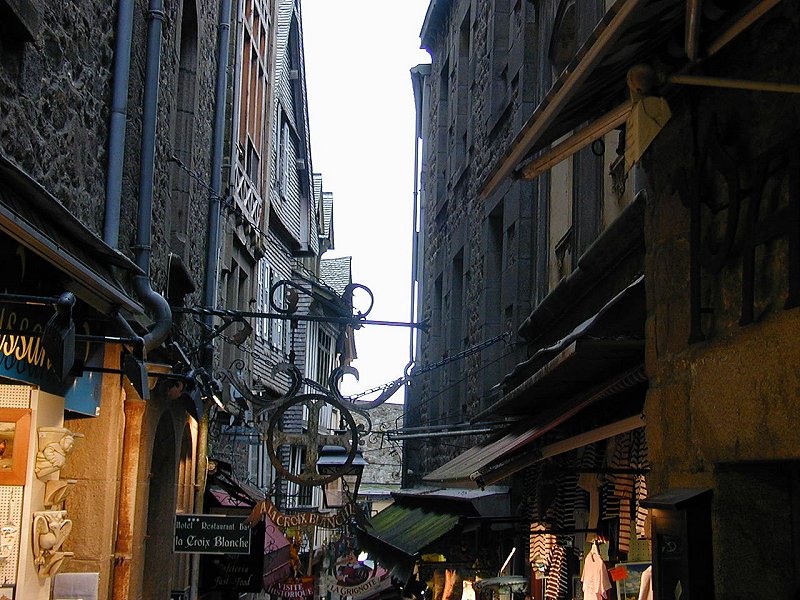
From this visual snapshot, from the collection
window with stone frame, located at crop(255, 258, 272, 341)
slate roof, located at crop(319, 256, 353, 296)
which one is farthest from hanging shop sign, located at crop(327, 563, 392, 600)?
slate roof, located at crop(319, 256, 353, 296)

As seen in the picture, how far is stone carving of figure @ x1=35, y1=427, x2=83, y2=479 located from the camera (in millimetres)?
7781

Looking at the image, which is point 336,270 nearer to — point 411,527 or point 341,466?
point 411,527

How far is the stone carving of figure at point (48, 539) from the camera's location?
789 cm

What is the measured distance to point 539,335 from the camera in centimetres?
1408

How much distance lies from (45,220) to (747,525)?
4.19m

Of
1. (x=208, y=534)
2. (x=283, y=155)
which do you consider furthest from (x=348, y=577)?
(x=283, y=155)

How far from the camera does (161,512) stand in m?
13.4

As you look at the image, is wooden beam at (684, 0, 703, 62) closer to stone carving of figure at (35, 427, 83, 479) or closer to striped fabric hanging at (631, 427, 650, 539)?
striped fabric hanging at (631, 427, 650, 539)

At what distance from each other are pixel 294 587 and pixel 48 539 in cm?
1148

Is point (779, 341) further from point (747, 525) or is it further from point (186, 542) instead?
point (186, 542)

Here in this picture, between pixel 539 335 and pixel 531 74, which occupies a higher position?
pixel 531 74

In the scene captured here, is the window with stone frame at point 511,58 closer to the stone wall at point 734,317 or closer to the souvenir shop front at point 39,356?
the souvenir shop front at point 39,356

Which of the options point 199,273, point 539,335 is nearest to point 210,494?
point 199,273

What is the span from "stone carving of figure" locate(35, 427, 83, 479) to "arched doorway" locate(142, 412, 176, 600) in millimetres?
4980
